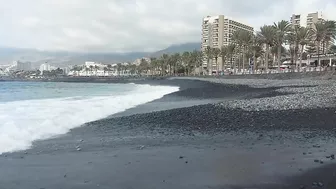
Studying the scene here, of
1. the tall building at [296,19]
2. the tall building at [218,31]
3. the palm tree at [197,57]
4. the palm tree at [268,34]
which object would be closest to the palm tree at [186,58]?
the palm tree at [197,57]

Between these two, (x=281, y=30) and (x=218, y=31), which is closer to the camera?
(x=281, y=30)

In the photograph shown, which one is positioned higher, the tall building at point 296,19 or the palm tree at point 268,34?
the tall building at point 296,19

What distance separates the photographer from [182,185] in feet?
21.3

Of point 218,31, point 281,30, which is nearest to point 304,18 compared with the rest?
point 218,31

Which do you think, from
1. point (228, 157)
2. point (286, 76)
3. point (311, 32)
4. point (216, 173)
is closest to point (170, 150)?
point (228, 157)

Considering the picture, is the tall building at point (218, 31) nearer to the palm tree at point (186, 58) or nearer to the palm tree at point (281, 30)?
the palm tree at point (186, 58)

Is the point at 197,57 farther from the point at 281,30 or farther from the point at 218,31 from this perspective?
the point at 281,30

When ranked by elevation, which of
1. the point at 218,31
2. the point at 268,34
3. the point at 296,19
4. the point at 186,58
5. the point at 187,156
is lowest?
the point at 187,156

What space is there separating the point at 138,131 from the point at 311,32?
2674 inches

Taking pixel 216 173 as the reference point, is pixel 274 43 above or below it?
above

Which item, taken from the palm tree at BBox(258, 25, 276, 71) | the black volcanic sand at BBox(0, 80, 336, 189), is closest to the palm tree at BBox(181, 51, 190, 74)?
the palm tree at BBox(258, 25, 276, 71)

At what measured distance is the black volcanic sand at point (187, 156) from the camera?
266 inches

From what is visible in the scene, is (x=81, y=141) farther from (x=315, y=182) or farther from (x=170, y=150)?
(x=315, y=182)

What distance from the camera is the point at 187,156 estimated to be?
8.85 meters
